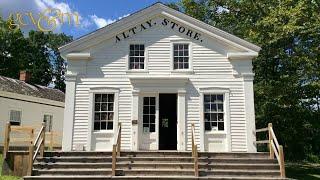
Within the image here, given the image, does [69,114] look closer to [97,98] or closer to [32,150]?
[97,98]

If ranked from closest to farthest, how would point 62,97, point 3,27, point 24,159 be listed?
1. point 24,159
2. point 62,97
3. point 3,27

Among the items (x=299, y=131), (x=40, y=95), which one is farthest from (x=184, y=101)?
(x=40, y=95)

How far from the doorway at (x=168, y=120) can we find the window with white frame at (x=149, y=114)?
0.47 m

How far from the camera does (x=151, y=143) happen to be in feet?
52.3

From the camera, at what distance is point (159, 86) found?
16094mm

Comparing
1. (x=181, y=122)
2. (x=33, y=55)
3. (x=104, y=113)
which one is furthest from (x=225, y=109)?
(x=33, y=55)

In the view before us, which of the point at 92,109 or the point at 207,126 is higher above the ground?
the point at 92,109

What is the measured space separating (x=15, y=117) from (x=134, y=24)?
11871mm

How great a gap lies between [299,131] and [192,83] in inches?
363

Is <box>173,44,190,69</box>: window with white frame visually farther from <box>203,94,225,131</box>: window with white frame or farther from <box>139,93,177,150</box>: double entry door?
<box>203,94,225,131</box>: window with white frame

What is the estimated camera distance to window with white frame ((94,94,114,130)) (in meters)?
16.1

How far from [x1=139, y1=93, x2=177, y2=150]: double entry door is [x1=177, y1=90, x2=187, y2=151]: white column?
1.81 feet

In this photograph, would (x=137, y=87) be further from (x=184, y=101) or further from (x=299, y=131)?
(x=299, y=131)

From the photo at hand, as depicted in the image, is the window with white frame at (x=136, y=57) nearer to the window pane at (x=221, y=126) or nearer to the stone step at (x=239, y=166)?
the window pane at (x=221, y=126)
